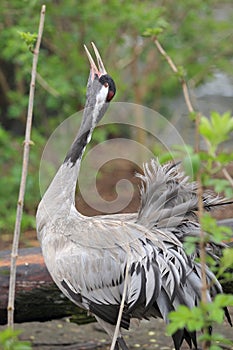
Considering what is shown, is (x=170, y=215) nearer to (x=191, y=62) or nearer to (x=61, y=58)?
(x=61, y=58)

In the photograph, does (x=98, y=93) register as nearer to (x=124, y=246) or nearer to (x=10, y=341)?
(x=124, y=246)

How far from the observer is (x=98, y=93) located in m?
4.15

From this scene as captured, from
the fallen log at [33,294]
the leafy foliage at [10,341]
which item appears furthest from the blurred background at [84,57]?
the leafy foliage at [10,341]

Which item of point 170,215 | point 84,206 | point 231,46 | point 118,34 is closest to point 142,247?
point 170,215

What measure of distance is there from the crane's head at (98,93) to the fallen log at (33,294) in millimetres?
964

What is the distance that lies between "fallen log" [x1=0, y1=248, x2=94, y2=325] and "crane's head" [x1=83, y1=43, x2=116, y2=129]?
3.16 ft

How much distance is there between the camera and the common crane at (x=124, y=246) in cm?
394

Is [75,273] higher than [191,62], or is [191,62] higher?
[191,62]

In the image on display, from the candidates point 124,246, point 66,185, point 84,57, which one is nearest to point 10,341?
point 124,246

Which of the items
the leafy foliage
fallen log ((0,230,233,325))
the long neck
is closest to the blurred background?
fallen log ((0,230,233,325))

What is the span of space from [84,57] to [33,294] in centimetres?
391

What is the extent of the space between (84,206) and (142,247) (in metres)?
3.25

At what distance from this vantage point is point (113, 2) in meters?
7.34

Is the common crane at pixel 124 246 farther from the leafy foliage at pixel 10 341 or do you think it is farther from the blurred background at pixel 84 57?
the blurred background at pixel 84 57
